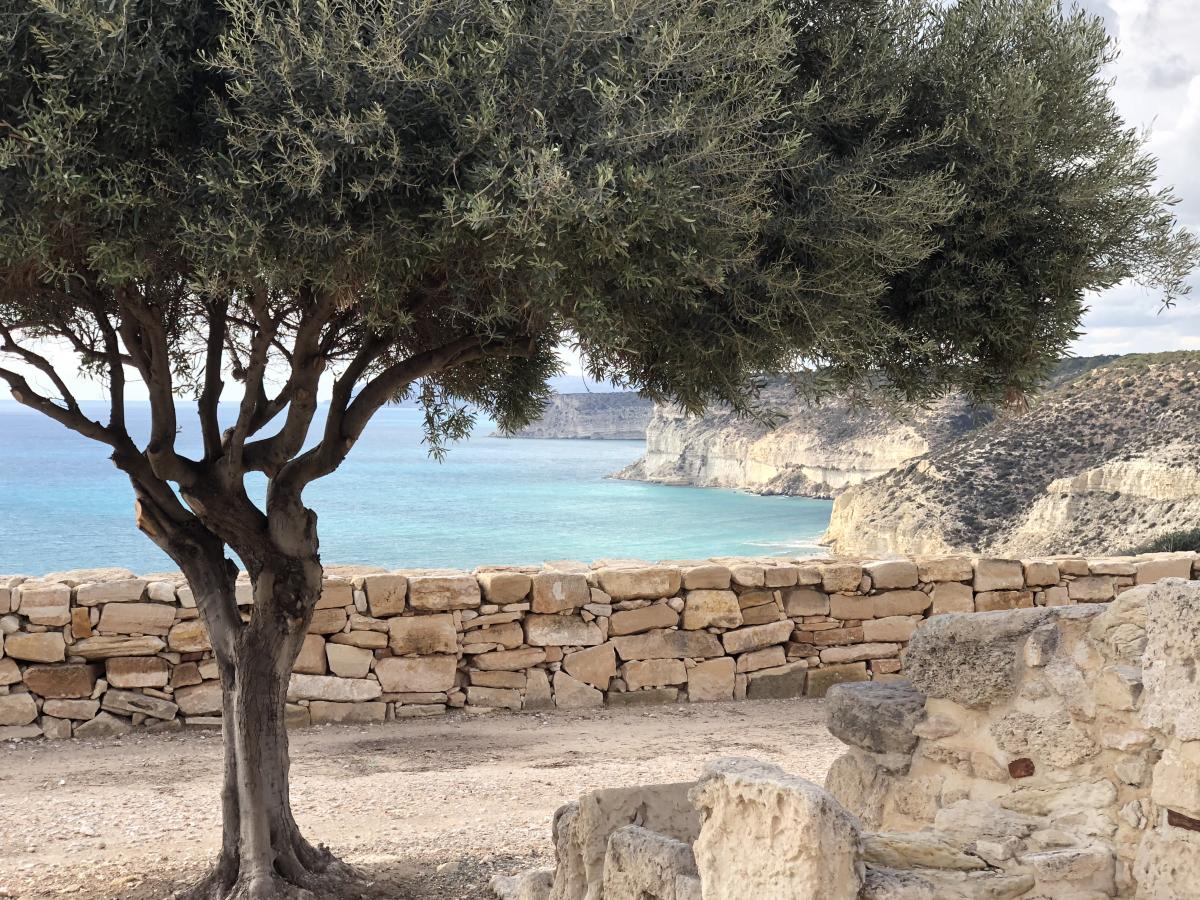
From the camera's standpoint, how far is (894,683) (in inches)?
173

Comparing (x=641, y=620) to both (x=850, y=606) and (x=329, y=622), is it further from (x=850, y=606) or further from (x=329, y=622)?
(x=329, y=622)

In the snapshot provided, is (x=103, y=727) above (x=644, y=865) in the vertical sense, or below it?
below

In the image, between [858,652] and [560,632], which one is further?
[858,652]

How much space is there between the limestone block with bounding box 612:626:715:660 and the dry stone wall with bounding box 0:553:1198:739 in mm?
17

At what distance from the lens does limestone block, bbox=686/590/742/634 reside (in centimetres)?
1072

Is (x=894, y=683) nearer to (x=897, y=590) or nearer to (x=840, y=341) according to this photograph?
(x=840, y=341)

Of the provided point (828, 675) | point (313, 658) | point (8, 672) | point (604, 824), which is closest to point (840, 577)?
point (828, 675)

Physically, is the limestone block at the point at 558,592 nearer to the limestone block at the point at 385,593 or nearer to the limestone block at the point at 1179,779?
the limestone block at the point at 385,593

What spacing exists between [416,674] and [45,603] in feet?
10.9

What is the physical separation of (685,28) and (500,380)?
11.7ft

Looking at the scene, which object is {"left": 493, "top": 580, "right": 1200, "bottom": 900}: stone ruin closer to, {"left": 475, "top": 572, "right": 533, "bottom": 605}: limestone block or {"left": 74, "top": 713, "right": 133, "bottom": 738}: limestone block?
{"left": 475, "top": 572, "right": 533, "bottom": 605}: limestone block

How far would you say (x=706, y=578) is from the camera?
1070 cm

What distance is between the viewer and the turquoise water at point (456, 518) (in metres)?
56.2

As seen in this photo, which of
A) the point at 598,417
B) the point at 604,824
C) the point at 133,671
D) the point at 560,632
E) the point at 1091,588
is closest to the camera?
the point at 604,824
